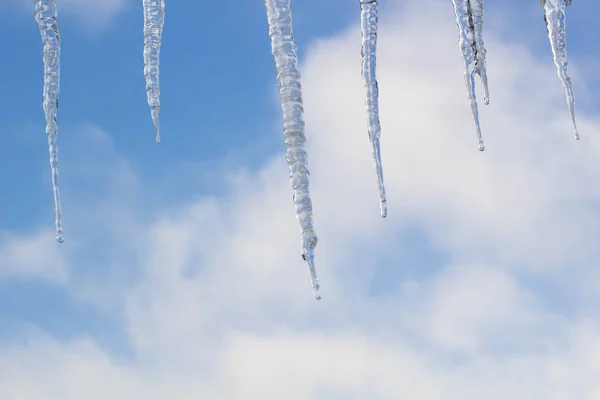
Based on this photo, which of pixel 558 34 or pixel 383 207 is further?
pixel 558 34

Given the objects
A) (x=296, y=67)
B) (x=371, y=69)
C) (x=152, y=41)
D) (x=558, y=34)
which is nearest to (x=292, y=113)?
(x=296, y=67)

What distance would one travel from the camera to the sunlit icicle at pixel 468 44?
5.32m

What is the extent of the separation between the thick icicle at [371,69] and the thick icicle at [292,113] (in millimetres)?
454

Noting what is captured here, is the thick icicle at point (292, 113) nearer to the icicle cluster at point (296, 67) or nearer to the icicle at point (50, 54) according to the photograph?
the icicle cluster at point (296, 67)

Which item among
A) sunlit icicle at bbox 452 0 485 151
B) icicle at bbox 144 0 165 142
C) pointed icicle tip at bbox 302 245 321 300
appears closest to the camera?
pointed icicle tip at bbox 302 245 321 300

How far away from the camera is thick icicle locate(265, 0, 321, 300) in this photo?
478 centimetres

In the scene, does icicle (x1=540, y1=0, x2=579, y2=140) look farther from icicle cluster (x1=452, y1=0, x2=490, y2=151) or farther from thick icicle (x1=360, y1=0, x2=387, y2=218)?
thick icicle (x1=360, y1=0, x2=387, y2=218)

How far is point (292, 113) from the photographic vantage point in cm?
499

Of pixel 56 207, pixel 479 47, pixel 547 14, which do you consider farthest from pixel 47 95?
pixel 547 14

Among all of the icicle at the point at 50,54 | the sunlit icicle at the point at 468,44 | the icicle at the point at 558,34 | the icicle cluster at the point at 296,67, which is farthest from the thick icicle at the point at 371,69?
the icicle at the point at 50,54

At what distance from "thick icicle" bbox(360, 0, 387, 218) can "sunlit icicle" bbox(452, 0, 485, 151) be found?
61 centimetres

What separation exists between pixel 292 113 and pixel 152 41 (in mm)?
1361

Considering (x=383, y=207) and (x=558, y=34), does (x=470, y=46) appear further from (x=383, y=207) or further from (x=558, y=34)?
(x=383, y=207)

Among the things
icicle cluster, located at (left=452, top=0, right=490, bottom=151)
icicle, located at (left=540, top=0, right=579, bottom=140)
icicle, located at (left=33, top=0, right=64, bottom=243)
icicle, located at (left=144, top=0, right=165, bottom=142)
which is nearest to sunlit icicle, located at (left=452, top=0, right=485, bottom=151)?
icicle cluster, located at (left=452, top=0, right=490, bottom=151)
